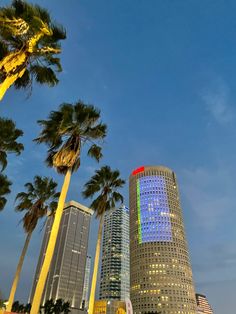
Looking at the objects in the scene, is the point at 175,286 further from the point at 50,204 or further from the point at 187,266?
the point at 50,204

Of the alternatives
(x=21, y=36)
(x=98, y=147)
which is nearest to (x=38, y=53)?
(x=21, y=36)

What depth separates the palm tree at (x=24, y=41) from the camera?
1088 centimetres

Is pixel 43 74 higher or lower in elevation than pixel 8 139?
lower

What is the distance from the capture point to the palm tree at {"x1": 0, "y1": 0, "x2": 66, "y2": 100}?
428 inches

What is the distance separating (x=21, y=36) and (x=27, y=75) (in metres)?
1.78

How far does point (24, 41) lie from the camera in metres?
11.8

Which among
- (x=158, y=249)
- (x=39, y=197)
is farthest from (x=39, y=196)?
(x=158, y=249)

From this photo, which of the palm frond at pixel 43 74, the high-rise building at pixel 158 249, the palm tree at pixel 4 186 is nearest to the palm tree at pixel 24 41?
the palm frond at pixel 43 74

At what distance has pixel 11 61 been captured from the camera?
11.3 m

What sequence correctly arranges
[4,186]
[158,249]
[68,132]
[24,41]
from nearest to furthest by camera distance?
[24,41]
[68,132]
[4,186]
[158,249]

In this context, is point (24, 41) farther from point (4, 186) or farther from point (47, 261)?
point (4, 186)

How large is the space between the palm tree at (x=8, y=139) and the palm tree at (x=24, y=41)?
34.1 feet

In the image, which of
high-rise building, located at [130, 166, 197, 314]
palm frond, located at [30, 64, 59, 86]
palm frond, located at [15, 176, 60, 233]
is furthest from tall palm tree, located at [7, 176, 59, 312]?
high-rise building, located at [130, 166, 197, 314]

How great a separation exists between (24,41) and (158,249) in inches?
6021
